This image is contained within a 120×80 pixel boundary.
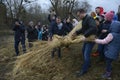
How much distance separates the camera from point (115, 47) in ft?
27.2

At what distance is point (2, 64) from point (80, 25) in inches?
180

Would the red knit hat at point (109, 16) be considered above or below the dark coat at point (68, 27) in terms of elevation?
above

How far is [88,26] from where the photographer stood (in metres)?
8.81

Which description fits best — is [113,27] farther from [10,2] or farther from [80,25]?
[10,2]

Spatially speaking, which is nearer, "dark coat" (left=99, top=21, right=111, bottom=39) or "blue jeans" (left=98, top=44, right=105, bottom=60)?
"dark coat" (left=99, top=21, right=111, bottom=39)

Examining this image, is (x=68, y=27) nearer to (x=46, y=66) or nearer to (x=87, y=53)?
A: (x=46, y=66)

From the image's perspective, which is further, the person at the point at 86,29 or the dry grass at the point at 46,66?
the dry grass at the point at 46,66

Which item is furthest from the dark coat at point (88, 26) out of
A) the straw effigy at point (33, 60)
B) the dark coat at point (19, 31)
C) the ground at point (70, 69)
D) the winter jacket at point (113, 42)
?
the dark coat at point (19, 31)

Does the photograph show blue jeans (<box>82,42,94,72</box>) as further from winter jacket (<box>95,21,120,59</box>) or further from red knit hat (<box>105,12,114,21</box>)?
red knit hat (<box>105,12,114,21</box>)

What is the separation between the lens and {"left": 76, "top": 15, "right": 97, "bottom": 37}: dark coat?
8.58 m

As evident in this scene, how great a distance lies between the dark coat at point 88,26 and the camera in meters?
8.58

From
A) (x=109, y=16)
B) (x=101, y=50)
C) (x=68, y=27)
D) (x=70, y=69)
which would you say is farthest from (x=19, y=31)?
(x=109, y=16)

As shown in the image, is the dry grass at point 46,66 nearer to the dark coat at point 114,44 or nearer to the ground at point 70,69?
the ground at point 70,69

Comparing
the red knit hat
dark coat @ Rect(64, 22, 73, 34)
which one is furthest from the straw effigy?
dark coat @ Rect(64, 22, 73, 34)
